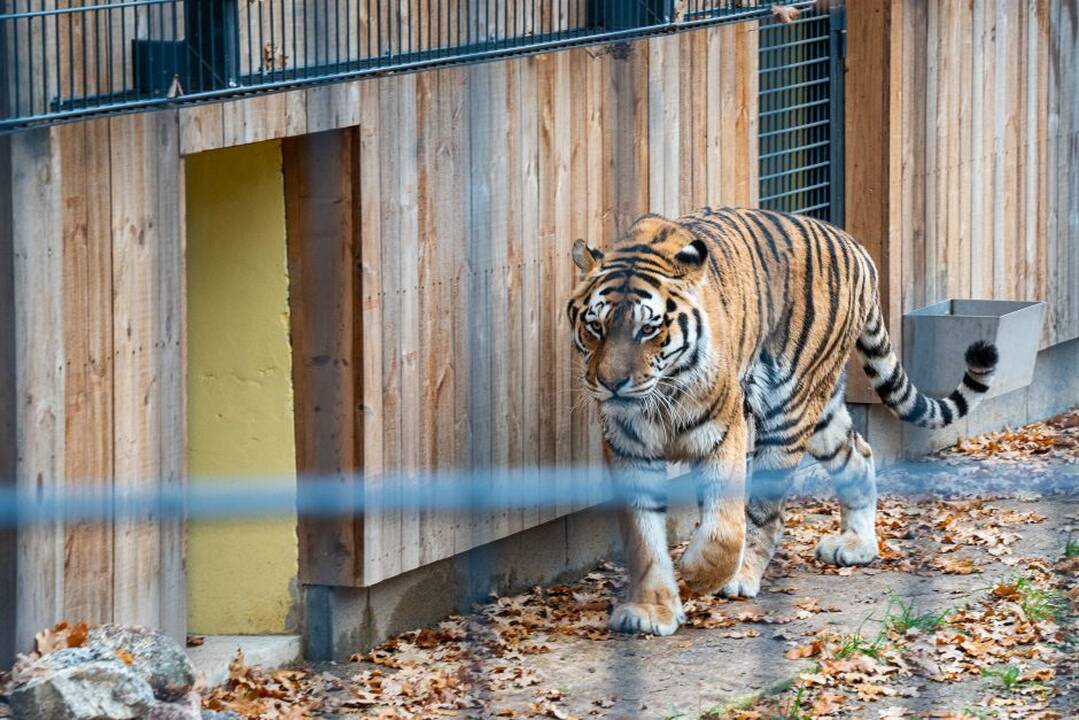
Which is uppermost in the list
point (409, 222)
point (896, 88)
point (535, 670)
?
point (896, 88)

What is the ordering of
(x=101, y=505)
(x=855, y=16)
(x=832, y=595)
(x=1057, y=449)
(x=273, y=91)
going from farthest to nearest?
1. (x=1057, y=449)
2. (x=855, y=16)
3. (x=832, y=595)
4. (x=273, y=91)
5. (x=101, y=505)

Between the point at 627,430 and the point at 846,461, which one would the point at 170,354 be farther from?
the point at 846,461

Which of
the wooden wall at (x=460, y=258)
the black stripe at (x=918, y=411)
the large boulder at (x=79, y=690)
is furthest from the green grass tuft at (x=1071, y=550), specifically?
the large boulder at (x=79, y=690)

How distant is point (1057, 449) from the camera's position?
9938 mm

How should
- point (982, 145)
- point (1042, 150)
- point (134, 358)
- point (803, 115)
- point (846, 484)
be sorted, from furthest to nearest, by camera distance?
point (1042, 150) → point (982, 145) → point (803, 115) → point (846, 484) → point (134, 358)

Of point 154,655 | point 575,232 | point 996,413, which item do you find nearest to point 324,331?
point 575,232

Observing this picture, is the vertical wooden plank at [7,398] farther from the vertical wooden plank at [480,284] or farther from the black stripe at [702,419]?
the black stripe at [702,419]

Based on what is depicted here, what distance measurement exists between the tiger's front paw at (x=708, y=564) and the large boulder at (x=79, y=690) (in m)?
2.32

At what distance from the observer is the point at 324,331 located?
650 cm

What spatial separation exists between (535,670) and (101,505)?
1.72m

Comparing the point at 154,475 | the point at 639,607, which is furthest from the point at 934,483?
the point at 154,475

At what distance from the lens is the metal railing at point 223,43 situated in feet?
16.9

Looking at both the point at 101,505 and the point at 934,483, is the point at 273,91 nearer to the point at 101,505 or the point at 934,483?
the point at 101,505

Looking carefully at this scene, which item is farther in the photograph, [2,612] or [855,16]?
[855,16]
